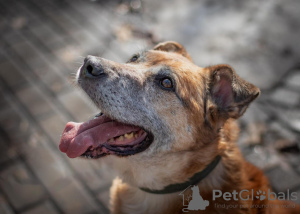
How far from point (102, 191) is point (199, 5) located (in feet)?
16.2

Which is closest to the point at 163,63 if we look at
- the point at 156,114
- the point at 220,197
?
the point at 156,114

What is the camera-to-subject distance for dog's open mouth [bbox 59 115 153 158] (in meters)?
3.08

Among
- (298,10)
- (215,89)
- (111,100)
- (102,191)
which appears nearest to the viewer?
(111,100)

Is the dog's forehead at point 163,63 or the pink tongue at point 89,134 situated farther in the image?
the dog's forehead at point 163,63

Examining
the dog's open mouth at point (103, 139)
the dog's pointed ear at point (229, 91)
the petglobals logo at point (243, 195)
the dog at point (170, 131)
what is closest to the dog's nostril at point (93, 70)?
the dog at point (170, 131)

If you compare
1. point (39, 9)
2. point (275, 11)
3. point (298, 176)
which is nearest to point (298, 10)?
point (275, 11)

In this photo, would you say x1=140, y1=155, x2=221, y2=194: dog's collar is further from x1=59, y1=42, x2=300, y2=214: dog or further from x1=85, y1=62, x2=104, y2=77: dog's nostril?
x1=85, y1=62, x2=104, y2=77: dog's nostril

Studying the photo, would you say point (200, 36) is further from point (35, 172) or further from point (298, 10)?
point (35, 172)

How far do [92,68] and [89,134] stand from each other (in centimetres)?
62

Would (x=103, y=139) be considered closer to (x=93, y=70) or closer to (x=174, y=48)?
(x=93, y=70)

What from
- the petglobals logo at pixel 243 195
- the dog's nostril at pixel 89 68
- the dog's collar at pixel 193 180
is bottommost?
the petglobals logo at pixel 243 195

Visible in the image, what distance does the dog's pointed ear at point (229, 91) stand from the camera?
3035mm

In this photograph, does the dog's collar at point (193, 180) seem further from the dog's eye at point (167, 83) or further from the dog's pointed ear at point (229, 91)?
the dog's eye at point (167, 83)

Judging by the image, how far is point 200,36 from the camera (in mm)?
6797
